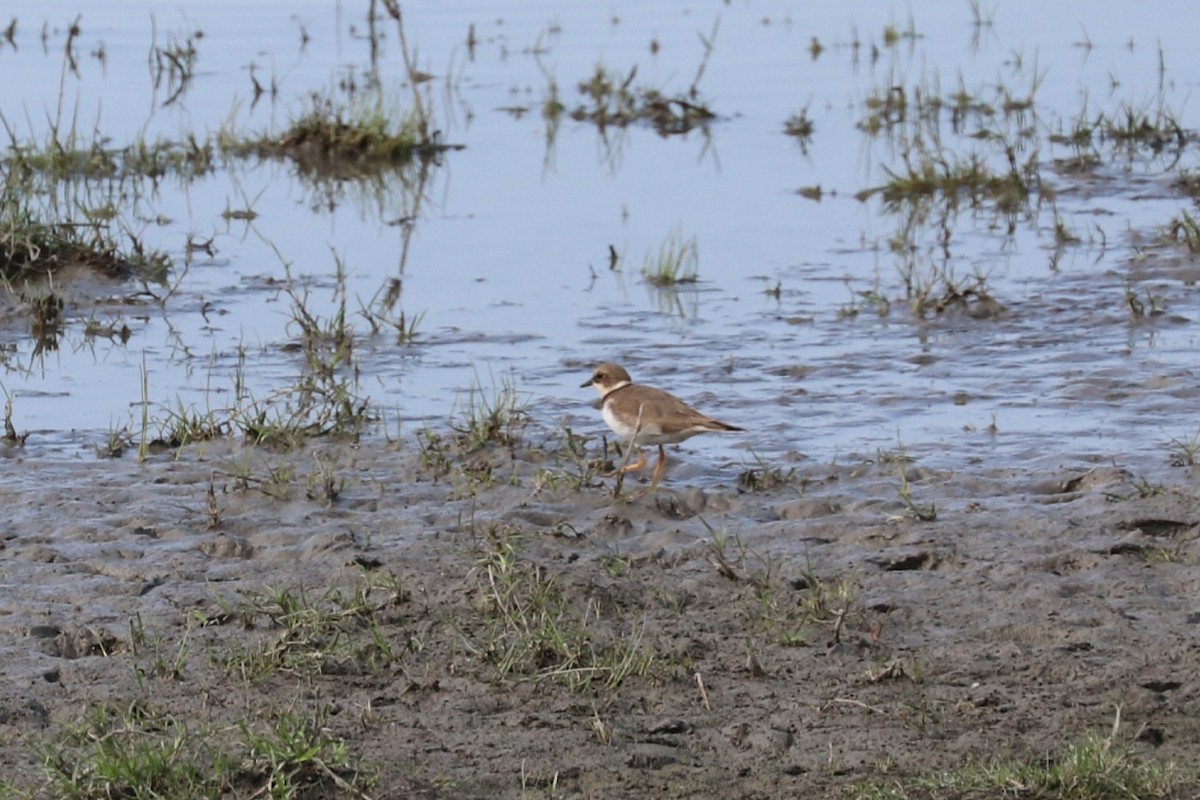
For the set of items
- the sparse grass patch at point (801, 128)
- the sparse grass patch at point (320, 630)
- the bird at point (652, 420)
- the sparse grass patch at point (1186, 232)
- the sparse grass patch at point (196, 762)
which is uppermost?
the sparse grass patch at point (801, 128)

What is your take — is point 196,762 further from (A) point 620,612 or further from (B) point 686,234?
(B) point 686,234

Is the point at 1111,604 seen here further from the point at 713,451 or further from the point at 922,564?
the point at 713,451

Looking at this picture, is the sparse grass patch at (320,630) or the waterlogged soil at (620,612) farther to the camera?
the sparse grass patch at (320,630)

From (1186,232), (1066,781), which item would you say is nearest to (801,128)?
(1186,232)

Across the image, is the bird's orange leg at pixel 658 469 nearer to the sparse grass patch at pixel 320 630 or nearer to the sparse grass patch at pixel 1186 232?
the sparse grass patch at pixel 320 630

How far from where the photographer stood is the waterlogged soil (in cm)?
483

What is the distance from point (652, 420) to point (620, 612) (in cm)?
153

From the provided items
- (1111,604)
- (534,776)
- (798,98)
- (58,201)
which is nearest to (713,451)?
(1111,604)

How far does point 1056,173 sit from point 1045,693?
8608 millimetres

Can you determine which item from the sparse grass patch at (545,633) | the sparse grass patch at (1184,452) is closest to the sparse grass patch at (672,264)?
the sparse grass patch at (1184,452)

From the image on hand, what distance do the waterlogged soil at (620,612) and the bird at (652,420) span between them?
20cm

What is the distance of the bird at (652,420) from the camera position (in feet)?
23.3

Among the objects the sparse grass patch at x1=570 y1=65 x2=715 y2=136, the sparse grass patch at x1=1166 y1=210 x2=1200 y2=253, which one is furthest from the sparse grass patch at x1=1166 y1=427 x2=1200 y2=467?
the sparse grass patch at x1=570 y1=65 x2=715 y2=136

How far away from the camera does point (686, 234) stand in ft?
38.8
